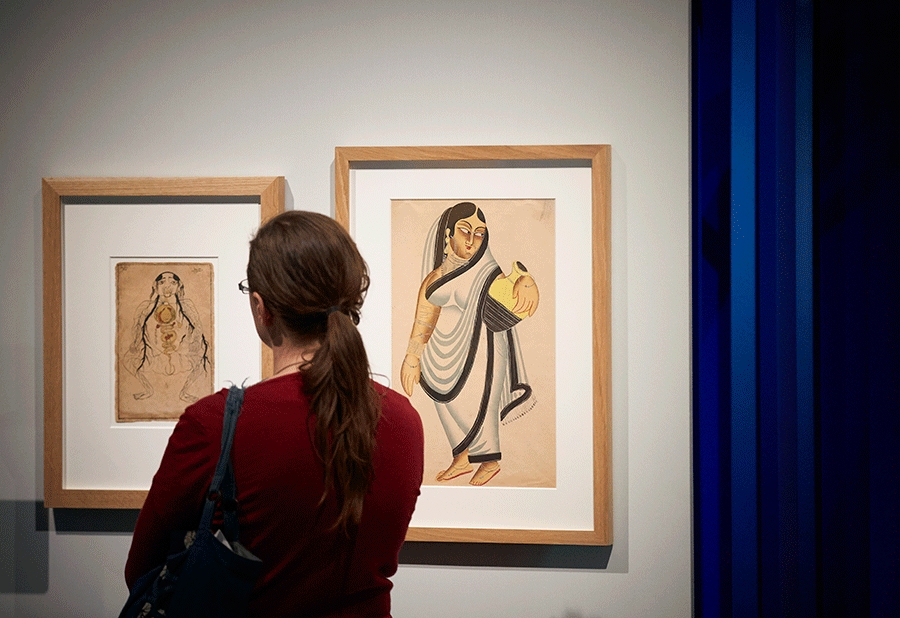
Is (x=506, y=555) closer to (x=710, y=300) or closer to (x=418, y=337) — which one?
(x=418, y=337)

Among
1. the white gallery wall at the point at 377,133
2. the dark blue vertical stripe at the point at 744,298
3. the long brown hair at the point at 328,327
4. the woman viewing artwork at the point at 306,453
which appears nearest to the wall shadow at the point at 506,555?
the white gallery wall at the point at 377,133

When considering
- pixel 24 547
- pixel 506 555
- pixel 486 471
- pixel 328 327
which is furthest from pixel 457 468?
pixel 24 547

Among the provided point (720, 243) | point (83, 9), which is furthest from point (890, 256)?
point (83, 9)

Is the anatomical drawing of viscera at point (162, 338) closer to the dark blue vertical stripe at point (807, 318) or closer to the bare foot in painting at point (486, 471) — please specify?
the bare foot in painting at point (486, 471)

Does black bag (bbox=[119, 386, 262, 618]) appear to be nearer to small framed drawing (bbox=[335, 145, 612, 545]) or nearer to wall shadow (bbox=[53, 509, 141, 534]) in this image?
small framed drawing (bbox=[335, 145, 612, 545])

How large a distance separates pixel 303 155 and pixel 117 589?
969mm

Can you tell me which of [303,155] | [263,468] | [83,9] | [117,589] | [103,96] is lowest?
[117,589]

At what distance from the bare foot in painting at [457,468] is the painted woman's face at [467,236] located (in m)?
0.39

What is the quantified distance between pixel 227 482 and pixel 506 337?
2.06 feet

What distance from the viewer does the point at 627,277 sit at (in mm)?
1216

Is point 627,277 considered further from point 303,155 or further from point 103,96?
point 103,96

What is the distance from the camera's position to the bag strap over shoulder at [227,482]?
2.30ft

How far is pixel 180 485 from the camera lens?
714mm

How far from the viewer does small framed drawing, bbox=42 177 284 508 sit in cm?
124
